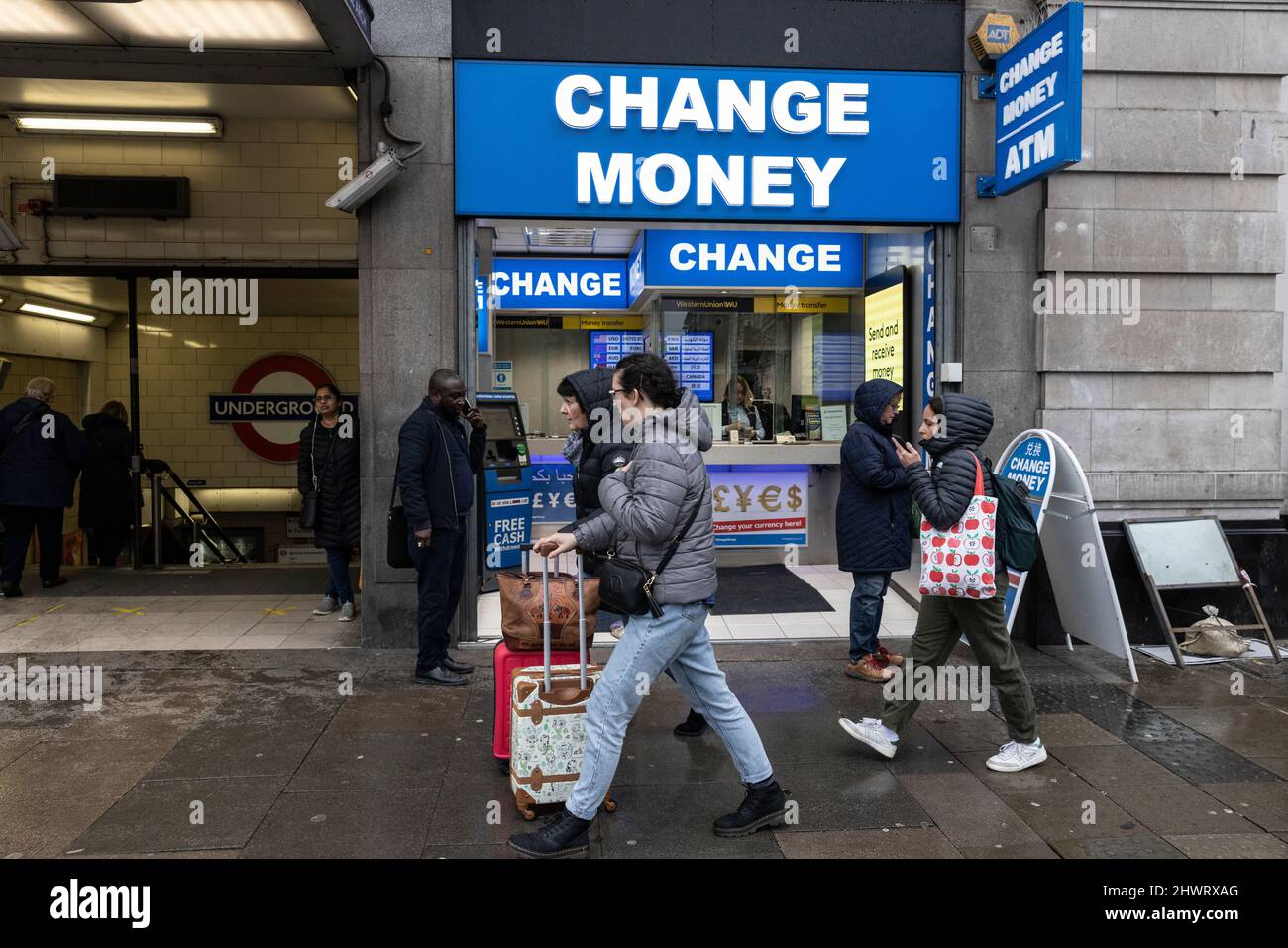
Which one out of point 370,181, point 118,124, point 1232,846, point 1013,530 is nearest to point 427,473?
point 370,181

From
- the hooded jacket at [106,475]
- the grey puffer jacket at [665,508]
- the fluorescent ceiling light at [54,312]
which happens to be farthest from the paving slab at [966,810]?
the fluorescent ceiling light at [54,312]

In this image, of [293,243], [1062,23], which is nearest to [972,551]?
[1062,23]

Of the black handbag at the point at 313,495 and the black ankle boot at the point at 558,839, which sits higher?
the black handbag at the point at 313,495

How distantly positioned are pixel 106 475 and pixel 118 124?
11.6 ft

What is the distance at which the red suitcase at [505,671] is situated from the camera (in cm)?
446

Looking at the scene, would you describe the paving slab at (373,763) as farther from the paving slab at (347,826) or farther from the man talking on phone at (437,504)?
the man talking on phone at (437,504)

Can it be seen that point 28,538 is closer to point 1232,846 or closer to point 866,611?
point 866,611

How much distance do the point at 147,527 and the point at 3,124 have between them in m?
4.88

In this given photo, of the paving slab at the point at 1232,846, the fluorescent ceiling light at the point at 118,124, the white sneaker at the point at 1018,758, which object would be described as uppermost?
the fluorescent ceiling light at the point at 118,124

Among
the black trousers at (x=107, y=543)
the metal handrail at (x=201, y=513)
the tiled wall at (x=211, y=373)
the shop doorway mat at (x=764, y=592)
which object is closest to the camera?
the shop doorway mat at (x=764, y=592)

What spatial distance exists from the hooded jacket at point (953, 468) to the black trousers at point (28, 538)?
7.80m

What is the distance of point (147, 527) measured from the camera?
40.6 feet

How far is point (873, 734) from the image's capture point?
15.8ft
